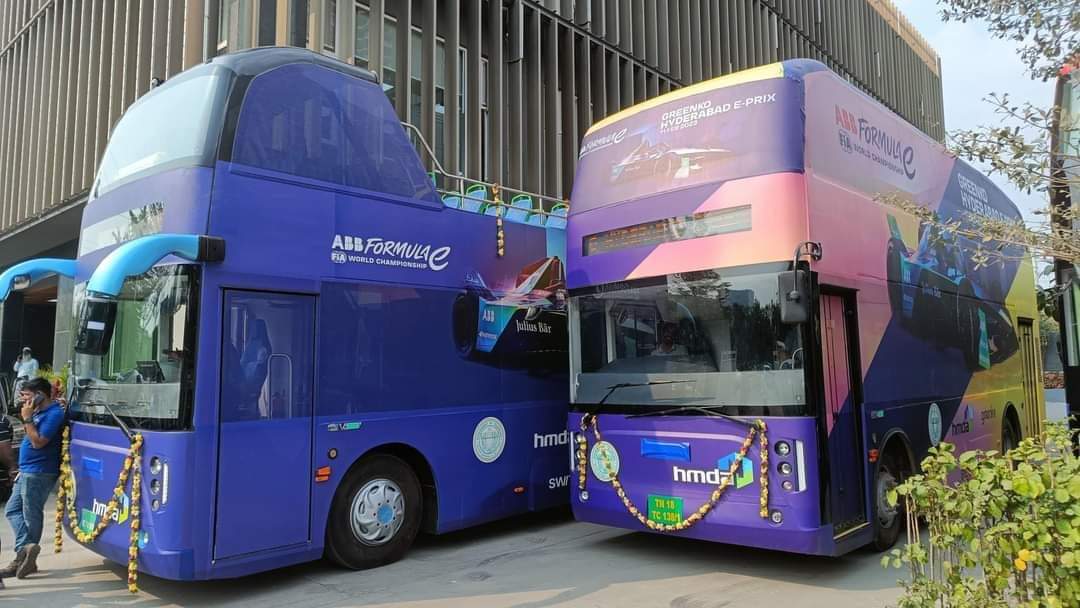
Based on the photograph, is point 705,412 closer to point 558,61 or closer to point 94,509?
point 94,509

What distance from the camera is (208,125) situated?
19.1 ft

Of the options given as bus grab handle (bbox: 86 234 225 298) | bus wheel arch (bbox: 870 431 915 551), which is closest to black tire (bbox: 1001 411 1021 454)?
bus wheel arch (bbox: 870 431 915 551)

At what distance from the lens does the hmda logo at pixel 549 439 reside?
827 centimetres

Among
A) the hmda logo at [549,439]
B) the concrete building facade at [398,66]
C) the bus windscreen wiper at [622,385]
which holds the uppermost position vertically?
the concrete building facade at [398,66]

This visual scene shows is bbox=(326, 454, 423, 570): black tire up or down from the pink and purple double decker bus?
down

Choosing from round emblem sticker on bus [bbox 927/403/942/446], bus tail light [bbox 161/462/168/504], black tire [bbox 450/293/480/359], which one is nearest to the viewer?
bus tail light [bbox 161/462/168/504]

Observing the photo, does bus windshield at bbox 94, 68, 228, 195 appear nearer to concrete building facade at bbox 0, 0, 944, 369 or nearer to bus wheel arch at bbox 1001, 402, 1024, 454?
concrete building facade at bbox 0, 0, 944, 369

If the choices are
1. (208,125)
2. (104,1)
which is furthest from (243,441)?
(104,1)

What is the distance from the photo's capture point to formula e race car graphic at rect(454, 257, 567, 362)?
7.70m

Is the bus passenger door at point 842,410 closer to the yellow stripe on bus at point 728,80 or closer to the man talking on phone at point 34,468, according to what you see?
the yellow stripe on bus at point 728,80

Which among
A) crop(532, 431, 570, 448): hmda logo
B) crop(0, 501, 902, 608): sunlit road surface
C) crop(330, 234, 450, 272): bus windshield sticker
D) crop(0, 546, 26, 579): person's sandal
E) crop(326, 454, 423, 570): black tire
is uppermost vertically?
crop(330, 234, 450, 272): bus windshield sticker

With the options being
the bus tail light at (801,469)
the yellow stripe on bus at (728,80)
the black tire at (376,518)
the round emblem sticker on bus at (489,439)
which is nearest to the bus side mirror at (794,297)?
the bus tail light at (801,469)

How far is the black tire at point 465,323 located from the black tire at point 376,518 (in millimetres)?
1297

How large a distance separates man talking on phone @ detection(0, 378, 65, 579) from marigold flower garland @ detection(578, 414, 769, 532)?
4.64m
